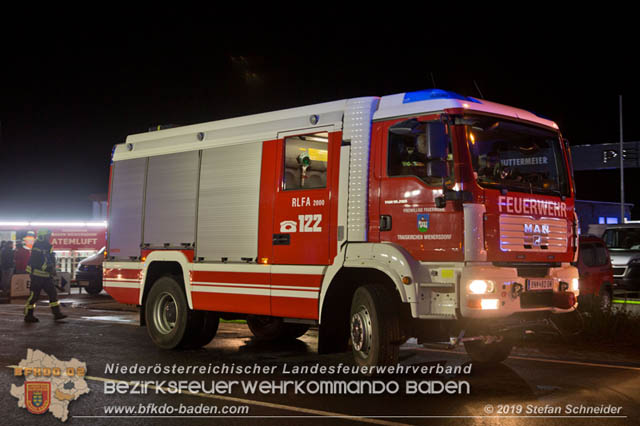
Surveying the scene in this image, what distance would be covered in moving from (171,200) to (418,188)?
421cm

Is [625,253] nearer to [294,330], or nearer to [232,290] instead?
[294,330]

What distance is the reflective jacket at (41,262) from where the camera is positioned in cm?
1401

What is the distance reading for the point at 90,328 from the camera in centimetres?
1252

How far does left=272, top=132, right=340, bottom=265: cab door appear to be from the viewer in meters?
8.34

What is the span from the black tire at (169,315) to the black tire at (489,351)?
3806 millimetres

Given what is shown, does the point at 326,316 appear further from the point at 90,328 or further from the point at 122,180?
the point at 90,328

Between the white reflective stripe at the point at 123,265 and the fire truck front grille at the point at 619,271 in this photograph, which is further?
the fire truck front grille at the point at 619,271

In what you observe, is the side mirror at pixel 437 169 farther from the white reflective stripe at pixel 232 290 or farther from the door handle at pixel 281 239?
the white reflective stripe at pixel 232 290

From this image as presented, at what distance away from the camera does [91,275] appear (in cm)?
2119

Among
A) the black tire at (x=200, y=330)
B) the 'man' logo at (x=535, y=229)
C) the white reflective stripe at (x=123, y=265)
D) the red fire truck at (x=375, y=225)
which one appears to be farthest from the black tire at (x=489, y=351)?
the white reflective stripe at (x=123, y=265)

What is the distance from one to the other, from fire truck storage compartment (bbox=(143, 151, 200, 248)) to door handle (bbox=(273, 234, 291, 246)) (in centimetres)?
158
